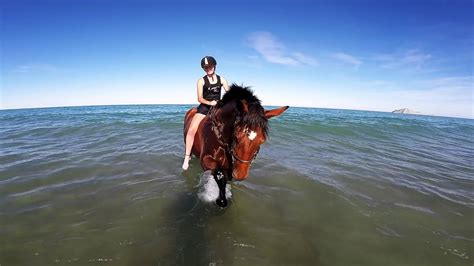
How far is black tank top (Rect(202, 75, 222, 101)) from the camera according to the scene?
19.8 ft

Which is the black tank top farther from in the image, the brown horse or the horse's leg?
the horse's leg

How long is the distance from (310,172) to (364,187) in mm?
1640

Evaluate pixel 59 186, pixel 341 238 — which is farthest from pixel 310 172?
pixel 59 186

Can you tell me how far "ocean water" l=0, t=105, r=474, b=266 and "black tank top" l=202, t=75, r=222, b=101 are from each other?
233 centimetres

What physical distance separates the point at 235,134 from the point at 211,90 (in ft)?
9.38

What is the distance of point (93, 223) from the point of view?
14.1 feet

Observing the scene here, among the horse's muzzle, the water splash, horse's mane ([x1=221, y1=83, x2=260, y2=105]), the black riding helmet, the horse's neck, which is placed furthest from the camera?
the black riding helmet

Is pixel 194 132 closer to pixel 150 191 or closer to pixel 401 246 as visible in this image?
pixel 150 191

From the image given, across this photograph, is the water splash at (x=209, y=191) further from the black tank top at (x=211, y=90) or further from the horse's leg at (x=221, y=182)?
the black tank top at (x=211, y=90)

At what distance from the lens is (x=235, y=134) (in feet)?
11.6

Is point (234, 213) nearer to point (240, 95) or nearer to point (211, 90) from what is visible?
point (240, 95)

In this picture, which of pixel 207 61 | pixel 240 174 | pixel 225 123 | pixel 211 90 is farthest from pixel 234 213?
pixel 207 61

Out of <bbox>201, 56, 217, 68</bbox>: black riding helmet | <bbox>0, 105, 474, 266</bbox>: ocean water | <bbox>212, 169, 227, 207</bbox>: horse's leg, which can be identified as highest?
<bbox>201, 56, 217, 68</bbox>: black riding helmet

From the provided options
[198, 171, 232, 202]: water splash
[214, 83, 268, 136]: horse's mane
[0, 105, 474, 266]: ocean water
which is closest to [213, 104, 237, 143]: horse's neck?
[214, 83, 268, 136]: horse's mane
